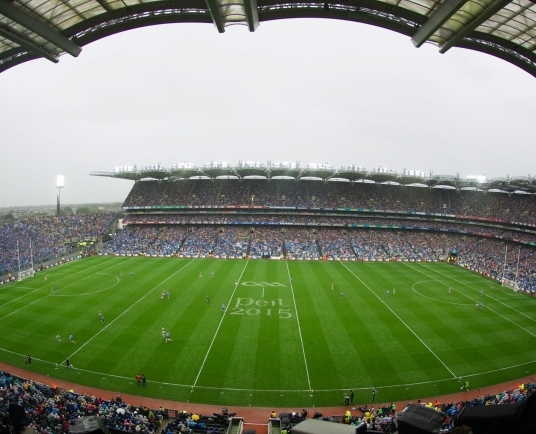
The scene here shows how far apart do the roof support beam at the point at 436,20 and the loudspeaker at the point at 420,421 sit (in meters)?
8.85

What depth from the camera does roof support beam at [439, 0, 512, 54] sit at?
337 inches

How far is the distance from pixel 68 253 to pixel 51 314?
3310 cm

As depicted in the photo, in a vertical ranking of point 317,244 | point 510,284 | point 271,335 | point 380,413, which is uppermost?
point 317,244

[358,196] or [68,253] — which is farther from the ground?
[358,196]

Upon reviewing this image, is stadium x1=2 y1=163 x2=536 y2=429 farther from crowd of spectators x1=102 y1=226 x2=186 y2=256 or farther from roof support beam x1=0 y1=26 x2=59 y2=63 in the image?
roof support beam x1=0 y1=26 x2=59 y2=63

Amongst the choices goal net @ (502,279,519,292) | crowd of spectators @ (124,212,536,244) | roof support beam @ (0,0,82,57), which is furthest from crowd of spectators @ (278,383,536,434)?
crowd of spectators @ (124,212,536,244)

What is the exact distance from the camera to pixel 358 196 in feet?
270

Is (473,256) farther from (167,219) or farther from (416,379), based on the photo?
(167,219)

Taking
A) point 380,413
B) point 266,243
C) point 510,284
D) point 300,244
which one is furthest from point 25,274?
point 510,284

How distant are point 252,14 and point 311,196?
73.3 metres

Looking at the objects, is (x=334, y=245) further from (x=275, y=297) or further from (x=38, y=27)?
(x=38, y=27)

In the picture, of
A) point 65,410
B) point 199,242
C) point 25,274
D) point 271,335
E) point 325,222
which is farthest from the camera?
point 325,222

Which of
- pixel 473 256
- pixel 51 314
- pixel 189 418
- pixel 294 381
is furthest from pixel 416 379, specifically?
pixel 473 256

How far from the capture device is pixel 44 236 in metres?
66.6
